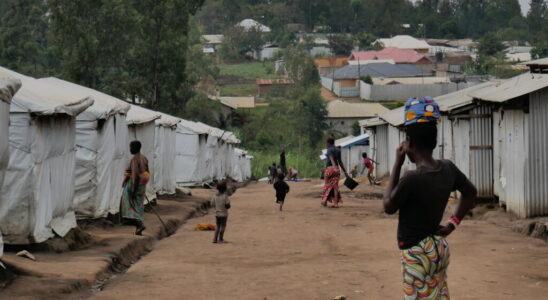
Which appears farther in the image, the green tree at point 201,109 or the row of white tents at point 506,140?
the green tree at point 201,109

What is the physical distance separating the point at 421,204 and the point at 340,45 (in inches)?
5070

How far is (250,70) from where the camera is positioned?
4705 inches

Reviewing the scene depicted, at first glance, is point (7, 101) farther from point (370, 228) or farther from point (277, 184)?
point (277, 184)

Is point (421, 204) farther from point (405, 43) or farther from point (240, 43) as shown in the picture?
point (405, 43)

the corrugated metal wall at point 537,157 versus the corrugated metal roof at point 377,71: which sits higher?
the corrugated metal roof at point 377,71

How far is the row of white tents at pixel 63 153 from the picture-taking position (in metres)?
11.0

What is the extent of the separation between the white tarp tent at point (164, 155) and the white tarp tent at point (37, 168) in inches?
361

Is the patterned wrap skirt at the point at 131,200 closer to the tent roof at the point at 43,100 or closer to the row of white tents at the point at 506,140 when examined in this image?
the tent roof at the point at 43,100

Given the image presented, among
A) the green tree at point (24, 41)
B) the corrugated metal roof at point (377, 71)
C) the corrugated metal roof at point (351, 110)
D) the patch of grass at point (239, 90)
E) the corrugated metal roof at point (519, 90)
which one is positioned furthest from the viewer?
→ the patch of grass at point (239, 90)

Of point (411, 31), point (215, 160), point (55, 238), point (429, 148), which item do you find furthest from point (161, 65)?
point (411, 31)

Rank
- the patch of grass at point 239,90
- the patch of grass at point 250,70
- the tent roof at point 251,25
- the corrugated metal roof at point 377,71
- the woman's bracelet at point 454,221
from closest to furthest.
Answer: the woman's bracelet at point 454,221 < the corrugated metal roof at point 377,71 < the patch of grass at point 239,90 < the patch of grass at point 250,70 < the tent roof at point 251,25

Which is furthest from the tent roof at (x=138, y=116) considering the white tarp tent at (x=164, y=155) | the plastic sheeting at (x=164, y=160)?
the plastic sheeting at (x=164, y=160)

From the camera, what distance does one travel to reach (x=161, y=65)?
43125mm

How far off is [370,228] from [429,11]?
154 m
